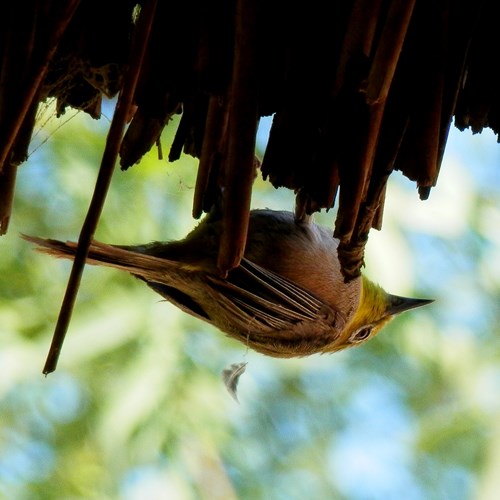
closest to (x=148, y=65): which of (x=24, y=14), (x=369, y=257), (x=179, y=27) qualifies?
(x=179, y=27)

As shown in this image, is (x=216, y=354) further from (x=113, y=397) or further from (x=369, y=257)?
(x=369, y=257)

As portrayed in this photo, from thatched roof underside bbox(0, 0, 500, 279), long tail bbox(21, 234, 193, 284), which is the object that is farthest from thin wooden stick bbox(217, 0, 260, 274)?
long tail bbox(21, 234, 193, 284)

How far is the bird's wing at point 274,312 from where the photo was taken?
251 centimetres

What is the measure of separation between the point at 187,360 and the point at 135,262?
1509mm

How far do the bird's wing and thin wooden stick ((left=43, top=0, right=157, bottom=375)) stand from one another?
97cm

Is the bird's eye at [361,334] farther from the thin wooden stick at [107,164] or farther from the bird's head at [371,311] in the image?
the thin wooden stick at [107,164]

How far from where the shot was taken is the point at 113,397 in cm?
379

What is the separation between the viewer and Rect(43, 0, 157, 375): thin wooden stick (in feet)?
4.88

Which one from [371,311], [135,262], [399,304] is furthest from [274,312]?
[399,304]

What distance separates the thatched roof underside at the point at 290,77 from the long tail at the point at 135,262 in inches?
18.2

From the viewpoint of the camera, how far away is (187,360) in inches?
152

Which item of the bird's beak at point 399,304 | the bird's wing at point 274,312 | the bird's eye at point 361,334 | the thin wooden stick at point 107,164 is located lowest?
Result: the thin wooden stick at point 107,164

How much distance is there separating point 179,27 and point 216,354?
2501 millimetres

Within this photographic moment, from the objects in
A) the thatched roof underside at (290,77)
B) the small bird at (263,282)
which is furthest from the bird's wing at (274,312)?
the thatched roof underside at (290,77)
